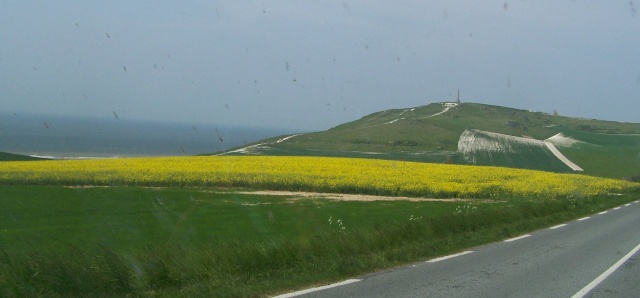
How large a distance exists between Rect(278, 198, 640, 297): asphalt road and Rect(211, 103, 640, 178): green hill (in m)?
39.3

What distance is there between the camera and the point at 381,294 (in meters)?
8.06

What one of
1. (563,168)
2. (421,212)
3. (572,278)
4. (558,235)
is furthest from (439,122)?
(572,278)

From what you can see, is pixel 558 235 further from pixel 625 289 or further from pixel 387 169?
pixel 387 169

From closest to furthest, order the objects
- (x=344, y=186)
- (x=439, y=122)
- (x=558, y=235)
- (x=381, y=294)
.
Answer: (x=381, y=294)
(x=558, y=235)
(x=344, y=186)
(x=439, y=122)

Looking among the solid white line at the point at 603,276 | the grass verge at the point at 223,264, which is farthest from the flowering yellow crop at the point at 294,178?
the solid white line at the point at 603,276

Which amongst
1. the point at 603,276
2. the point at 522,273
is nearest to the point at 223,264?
the point at 522,273

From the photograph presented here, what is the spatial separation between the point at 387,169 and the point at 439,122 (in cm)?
4654

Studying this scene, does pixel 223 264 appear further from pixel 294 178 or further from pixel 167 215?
pixel 294 178

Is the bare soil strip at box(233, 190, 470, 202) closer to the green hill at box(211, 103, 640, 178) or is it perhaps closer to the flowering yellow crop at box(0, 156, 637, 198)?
the flowering yellow crop at box(0, 156, 637, 198)

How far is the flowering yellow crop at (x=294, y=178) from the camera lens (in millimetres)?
29391

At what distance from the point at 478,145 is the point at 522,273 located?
53.3 m

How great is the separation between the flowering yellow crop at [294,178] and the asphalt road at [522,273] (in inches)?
618

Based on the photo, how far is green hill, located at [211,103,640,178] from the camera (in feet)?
180

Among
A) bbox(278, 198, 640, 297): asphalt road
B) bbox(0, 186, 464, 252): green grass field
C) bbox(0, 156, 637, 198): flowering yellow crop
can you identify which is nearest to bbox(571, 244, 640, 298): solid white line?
bbox(278, 198, 640, 297): asphalt road
